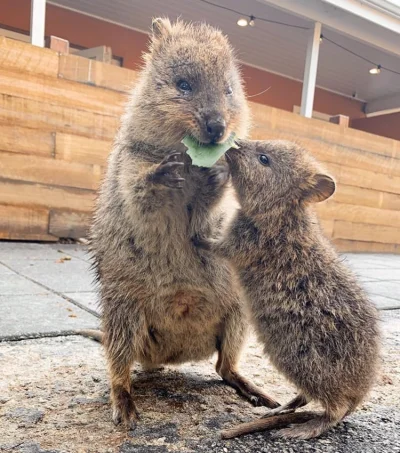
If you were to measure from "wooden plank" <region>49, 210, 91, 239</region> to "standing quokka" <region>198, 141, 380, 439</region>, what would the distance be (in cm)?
431

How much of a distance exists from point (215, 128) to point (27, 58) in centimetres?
446

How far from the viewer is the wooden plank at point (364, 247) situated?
29.7ft

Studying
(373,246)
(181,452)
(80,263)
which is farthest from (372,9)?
(181,452)

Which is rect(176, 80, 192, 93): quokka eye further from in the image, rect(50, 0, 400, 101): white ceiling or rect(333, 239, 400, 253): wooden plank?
rect(333, 239, 400, 253): wooden plank

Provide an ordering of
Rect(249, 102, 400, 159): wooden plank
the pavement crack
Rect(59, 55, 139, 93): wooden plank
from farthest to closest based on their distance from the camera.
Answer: Rect(249, 102, 400, 159): wooden plank < Rect(59, 55, 139, 93): wooden plank < the pavement crack

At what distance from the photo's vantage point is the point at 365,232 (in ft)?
30.7

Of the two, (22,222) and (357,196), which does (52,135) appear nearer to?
(22,222)

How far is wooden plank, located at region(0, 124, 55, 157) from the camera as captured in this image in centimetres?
582

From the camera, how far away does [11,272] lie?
4.37 meters

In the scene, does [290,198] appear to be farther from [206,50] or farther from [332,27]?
[332,27]

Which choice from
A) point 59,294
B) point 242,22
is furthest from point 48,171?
point 242,22

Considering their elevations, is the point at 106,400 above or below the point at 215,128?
below

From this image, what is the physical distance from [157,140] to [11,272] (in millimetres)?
2608

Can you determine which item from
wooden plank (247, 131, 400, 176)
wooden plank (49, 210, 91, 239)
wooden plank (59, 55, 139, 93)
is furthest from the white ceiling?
wooden plank (49, 210, 91, 239)
